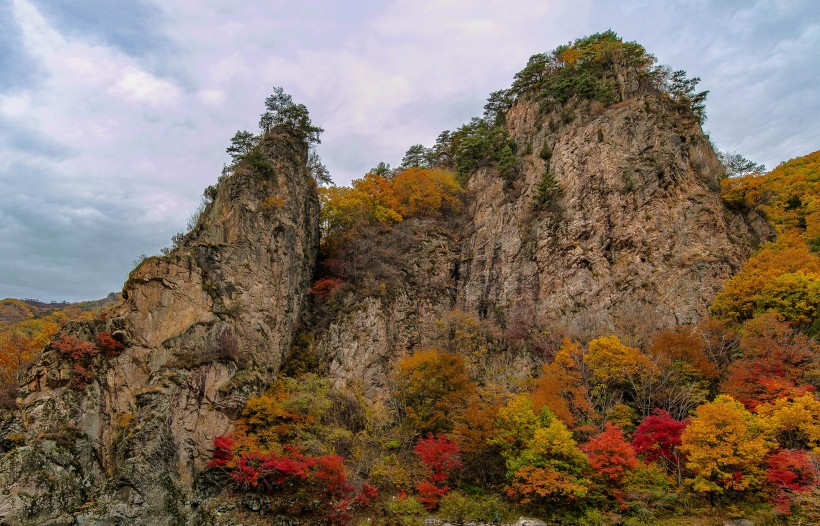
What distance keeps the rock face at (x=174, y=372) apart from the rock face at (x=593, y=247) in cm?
718

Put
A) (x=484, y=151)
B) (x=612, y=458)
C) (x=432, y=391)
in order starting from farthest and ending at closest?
(x=484, y=151) < (x=432, y=391) < (x=612, y=458)

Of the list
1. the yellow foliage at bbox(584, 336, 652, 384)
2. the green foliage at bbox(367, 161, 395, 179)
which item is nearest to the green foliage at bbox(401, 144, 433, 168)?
the green foliage at bbox(367, 161, 395, 179)

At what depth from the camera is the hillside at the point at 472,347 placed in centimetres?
2234

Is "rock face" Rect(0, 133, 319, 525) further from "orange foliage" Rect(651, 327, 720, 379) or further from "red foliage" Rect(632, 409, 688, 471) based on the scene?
"orange foliage" Rect(651, 327, 720, 379)

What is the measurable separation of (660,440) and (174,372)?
26.8 m

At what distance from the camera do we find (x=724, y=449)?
20469 mm

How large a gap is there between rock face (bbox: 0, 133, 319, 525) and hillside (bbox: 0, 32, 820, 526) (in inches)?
4.9

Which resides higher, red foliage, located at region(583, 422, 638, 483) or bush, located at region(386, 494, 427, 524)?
red foliage, located at region(583, 422, 638, 483)

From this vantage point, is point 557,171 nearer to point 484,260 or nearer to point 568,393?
point 484,260

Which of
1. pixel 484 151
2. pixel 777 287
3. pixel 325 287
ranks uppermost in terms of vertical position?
pixel 484 151

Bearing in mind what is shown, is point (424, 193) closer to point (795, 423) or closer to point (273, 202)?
point (273, 202)

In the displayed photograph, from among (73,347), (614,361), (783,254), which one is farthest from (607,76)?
(73,347)

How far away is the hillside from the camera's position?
73.3 feet

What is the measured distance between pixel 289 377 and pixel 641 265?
27.6 metres
